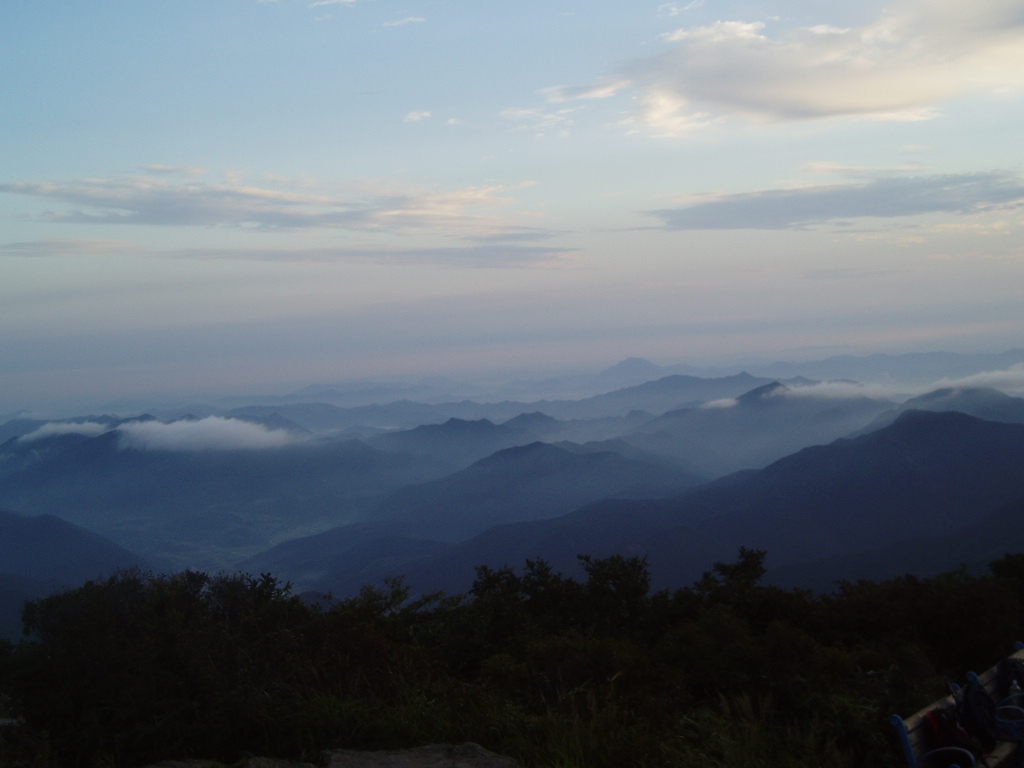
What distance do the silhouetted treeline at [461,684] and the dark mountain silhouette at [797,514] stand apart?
11235 centimetres

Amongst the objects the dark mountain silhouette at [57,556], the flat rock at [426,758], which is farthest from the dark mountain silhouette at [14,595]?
the flat rock at [426,758]

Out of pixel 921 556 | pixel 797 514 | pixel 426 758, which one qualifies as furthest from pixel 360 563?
pixel 426 758

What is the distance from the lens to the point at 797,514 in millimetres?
145625

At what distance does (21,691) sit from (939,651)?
11.7 meters

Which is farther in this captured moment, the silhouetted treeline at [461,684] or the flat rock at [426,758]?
the silhouetted treeline at [461,684]

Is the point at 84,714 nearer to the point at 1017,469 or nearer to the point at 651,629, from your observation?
the point at 651,629

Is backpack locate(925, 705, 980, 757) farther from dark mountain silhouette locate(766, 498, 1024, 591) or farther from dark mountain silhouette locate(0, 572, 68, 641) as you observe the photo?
dark mountain silhouette locate(0, 572, 68, 641)

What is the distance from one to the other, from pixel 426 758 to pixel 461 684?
163cm

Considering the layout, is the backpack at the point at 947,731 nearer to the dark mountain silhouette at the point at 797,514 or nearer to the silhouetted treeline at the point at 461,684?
the silhouetted treeline at the point at 461,684

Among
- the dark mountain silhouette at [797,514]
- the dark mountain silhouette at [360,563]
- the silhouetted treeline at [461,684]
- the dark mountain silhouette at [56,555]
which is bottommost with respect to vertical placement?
the dark mountain silhouette at [360,563]

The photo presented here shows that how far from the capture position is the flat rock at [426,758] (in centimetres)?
589

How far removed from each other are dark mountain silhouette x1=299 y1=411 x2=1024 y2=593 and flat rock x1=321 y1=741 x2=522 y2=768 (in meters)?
117

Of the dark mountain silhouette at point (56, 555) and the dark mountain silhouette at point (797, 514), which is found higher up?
the dark mountain silhouette at point (797, 514)

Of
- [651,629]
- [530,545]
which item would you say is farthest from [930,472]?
[651,629]
